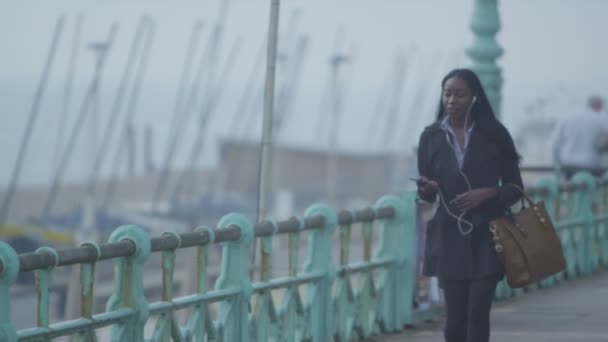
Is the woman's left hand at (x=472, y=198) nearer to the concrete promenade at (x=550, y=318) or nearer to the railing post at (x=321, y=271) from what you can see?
the railing post at (x=321, y=271)

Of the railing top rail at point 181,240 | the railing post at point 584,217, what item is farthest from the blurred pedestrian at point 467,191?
the railing post at point 584,217

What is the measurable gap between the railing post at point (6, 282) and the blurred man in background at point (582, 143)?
10.1 m

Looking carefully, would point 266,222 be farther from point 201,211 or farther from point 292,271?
point 201,211

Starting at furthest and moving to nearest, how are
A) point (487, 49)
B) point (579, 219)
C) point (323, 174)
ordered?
point (323, 174)
point (579, 219)
point (487, 49)

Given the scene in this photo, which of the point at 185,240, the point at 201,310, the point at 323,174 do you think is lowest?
the point at 323,174

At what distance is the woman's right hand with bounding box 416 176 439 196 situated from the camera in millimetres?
7715

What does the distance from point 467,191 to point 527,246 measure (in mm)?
399

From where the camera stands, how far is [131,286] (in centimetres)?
799

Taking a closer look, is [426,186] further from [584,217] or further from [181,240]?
[584,217]

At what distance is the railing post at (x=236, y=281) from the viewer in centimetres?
898

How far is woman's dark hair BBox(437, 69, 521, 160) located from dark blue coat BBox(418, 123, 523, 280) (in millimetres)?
15

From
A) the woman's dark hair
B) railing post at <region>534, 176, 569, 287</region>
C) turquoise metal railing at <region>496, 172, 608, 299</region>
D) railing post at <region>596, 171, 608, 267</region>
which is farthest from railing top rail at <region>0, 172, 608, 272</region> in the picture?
railing post at <region>596, 171, 608, 267</region>

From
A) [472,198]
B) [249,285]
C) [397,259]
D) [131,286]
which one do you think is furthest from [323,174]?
[472,198]

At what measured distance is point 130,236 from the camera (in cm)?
796
